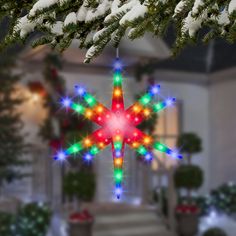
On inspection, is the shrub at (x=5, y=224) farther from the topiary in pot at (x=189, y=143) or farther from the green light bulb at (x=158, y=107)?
the green light bulb at (x=158, y=107)

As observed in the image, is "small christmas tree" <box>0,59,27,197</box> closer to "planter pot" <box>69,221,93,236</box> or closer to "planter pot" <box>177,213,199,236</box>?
"planter pot" <box>69,221,93,236</box>

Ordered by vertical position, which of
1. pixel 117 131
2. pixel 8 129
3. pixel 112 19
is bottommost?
pixel 117 131

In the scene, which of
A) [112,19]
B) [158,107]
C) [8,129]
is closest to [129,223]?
[8,129]

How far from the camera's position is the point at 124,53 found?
37.3 ft

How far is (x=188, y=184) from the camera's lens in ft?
38.2

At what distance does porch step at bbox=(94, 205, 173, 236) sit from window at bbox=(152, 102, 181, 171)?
10.0 ft

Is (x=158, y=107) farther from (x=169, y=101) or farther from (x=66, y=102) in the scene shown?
(x=66, y=102)

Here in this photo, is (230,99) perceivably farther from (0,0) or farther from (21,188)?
(0,0)

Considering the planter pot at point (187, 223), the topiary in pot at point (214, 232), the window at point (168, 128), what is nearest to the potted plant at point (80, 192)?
the planter pot at point (187, 223)

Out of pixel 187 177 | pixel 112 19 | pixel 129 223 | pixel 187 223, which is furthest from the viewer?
pixel 187 177

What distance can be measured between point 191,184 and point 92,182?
2923 mm

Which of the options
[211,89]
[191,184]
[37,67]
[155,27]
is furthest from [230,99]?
[155,27]

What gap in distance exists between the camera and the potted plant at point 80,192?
31.9ft

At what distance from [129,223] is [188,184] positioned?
179cm
